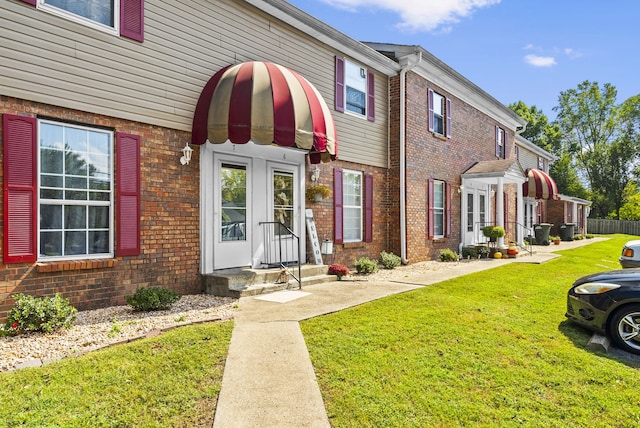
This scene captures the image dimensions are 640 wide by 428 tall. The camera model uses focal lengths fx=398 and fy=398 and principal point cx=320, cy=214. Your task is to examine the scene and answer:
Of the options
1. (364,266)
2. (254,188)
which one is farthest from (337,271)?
(254,188)

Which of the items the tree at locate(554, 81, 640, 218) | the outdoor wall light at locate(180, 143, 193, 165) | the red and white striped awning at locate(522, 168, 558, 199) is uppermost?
the tree at locate(554, 81, 640, 218)

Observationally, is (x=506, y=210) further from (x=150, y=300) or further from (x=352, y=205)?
(x=150, y=300)

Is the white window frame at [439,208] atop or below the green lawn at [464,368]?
atop

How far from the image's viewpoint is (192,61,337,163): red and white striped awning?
7.07 meters

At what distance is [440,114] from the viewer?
48.5 ft

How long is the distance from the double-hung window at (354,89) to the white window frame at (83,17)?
18.9 feet

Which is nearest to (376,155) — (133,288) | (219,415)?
(133,288)

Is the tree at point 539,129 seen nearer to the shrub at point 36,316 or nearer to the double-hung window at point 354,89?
the double-hung window at point 354,89

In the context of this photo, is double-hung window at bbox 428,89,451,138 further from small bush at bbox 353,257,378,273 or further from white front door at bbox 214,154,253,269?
white front door at bbox 214,154,253,269

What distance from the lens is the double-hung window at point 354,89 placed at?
11000 millimetres

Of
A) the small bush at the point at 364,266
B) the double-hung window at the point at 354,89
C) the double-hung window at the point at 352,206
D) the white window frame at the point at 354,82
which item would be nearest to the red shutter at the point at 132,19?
the double-hung window at the point at 354,89

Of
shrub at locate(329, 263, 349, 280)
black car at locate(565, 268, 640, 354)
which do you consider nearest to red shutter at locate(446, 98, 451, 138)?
shrub at locate(329, 263, 349, 280)

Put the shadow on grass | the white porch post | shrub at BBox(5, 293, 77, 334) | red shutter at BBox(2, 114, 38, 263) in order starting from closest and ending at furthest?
1. the shadow on grass
2. shrub at BBox(5, 293, 77, 334)
3. red shutter at BBox(2, 114, 38, 263)
4. the white porch post

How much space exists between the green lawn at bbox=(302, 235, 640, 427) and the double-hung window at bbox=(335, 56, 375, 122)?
20.7 ft
